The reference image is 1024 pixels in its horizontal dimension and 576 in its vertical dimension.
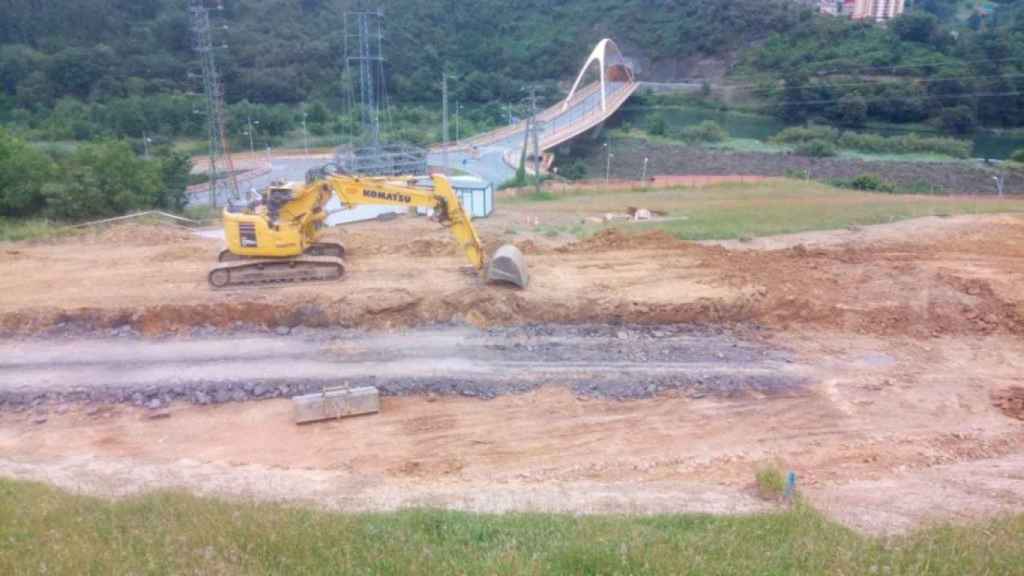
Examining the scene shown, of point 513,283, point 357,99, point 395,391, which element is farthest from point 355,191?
point 357,99

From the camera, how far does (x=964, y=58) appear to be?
67.4m

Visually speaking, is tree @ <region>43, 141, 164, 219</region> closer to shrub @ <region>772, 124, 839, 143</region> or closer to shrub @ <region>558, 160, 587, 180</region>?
shrub @ <region>558, 160, 587, 180</region>

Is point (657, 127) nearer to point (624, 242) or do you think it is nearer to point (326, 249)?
point (624, 242)

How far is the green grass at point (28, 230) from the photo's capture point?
67.6 feet

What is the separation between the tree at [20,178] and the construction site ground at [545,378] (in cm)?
543

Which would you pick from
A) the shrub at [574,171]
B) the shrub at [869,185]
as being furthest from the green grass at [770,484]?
the shrub at [574,171]

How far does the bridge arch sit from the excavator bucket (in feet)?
178

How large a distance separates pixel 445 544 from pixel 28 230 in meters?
19.8

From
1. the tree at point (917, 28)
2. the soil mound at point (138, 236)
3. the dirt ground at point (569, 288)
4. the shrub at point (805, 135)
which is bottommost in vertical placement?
the dirt ground at point (569, 288)

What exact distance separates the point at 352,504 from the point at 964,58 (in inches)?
2974

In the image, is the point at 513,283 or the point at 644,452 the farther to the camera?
the point at 513,283

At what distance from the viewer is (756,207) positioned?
89.9 ft

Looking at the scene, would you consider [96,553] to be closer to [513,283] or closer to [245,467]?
[245,467]

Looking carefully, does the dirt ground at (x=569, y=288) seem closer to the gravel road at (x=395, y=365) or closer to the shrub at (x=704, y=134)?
the gravel road at (x=395, y=365)
